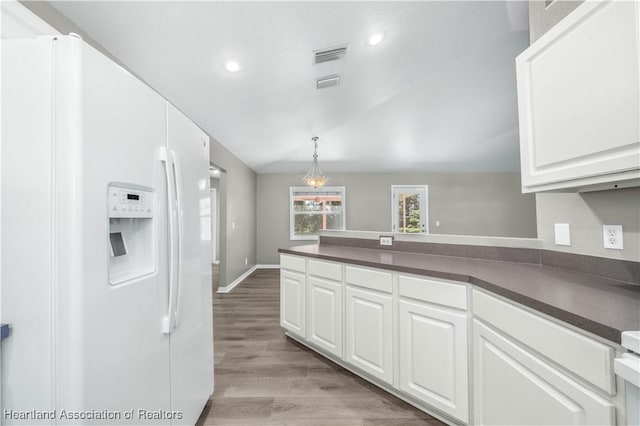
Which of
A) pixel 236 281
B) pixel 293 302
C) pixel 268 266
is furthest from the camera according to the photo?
pixel 268 266

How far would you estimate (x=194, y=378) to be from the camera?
1373 mm

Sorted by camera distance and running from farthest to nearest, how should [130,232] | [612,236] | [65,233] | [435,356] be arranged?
[435,356]
[612,236]
[130,232]
[65,233]

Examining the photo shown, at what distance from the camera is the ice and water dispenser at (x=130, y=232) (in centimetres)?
90

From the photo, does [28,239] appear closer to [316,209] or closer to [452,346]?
[452,346]

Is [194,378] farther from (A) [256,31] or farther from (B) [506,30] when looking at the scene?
(B) [506,30]

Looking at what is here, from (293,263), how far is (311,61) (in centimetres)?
184

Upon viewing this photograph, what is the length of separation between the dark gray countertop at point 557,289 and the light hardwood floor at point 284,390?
87 centimetres

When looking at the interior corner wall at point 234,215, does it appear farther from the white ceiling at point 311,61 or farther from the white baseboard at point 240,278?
the white ceiling at point 311,61

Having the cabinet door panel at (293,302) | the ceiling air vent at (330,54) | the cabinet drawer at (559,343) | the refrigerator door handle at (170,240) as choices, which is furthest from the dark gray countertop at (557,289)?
the ceiling air vent at (330,54)

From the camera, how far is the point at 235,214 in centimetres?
490

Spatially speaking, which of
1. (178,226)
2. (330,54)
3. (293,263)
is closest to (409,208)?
(293,263)

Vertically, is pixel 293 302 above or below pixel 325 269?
below

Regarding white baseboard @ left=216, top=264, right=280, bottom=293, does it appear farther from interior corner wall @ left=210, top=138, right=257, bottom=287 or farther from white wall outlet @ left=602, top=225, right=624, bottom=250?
white wall outlet @ left=602, top=225, right=624, bottom=250

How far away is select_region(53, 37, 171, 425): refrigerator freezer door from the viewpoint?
29.4 inches
